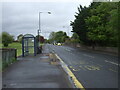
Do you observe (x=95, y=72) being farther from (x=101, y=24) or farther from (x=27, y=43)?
(x=101, y=24)

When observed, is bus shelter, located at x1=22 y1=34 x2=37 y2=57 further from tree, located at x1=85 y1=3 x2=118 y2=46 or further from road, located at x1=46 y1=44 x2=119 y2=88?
tree, located at x1=85 y1=3 x2=118 y2=46

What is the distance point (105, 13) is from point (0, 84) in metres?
31.6

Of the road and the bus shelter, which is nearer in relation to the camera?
the road

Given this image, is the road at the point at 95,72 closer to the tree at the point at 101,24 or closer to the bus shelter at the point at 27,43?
the bus shelter at the point at 27,43

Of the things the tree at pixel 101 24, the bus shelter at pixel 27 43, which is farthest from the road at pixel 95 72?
the tree at pixel 101 24

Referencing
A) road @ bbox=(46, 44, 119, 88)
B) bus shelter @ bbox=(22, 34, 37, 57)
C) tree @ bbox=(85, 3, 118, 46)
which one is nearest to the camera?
road @ bbox=(46, 44, 119, 88)

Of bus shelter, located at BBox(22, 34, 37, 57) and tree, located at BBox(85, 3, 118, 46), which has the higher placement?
tree, located at BBox(85, 3, 118, 46)

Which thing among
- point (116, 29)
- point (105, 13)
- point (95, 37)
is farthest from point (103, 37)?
point (116, 29)

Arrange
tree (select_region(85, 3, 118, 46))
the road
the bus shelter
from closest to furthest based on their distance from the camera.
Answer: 1. the road
2. the bus shelter
3. tree (select_region(85, 3, 118, 46))

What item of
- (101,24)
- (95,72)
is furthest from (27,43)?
(95,72)

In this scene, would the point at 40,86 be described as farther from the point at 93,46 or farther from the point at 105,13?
the point at 93,46

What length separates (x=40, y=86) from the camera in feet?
26.7

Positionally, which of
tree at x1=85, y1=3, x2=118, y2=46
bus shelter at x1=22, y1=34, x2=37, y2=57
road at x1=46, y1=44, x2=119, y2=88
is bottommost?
road at x1=46, y1=44, x2=119, y2=88

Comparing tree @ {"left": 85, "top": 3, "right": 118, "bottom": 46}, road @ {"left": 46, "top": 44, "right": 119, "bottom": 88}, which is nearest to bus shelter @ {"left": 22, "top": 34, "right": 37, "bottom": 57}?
road @ {"left": 46, "top": 44, "right": 119, "bottom": 88}
